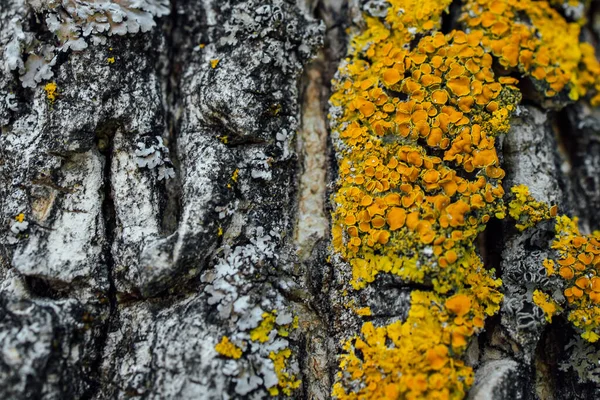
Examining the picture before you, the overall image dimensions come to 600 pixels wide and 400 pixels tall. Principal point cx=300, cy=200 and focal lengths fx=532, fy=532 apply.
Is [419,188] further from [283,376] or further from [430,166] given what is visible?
[283,376]

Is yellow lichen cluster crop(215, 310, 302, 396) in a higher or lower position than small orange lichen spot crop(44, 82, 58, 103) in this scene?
lower

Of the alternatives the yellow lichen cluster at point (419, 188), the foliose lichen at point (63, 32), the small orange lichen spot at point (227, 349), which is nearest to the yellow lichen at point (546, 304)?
the yellow lichen cluster at point (419, 188)

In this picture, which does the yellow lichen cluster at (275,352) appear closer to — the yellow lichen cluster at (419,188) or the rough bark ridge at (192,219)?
the rough bark ridge at (192,219)

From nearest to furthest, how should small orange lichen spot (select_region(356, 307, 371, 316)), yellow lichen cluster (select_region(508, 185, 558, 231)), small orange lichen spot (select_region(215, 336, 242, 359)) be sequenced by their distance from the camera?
1. small orange lichen spot (select_region(215, 336, 242, 359))
2. small orange lichen spot (select_region(356, 307, 371, 316))
3. yellow lichen cluster (select_region(508, 185, 558, 231))

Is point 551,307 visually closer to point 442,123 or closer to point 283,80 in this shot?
point 442,123

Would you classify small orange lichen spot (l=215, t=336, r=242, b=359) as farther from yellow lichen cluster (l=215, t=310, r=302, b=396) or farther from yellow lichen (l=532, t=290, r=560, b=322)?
yellow lichen (l=532, t=290, r=560, b=322)

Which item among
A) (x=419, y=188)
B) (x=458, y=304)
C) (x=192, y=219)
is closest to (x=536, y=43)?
(x=419, y=188)

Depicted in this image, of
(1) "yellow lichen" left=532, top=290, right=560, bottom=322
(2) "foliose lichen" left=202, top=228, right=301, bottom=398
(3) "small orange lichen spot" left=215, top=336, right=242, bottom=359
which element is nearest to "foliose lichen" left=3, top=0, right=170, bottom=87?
(2) "foliose lichen" left=202, top=228, right=301, bottom=398
